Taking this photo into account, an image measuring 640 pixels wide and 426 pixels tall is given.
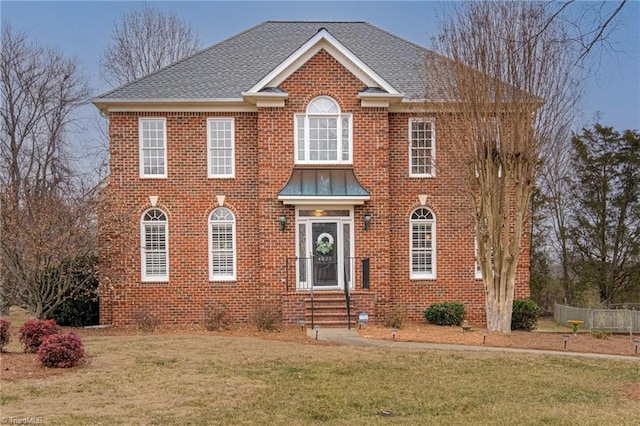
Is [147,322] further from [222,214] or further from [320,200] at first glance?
[320,200]

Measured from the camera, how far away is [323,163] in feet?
57.6

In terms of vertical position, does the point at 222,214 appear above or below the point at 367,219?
above

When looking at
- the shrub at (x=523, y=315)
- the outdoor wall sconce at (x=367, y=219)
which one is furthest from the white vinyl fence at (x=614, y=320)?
the outdoor wall sconce at (x=367, y=219)

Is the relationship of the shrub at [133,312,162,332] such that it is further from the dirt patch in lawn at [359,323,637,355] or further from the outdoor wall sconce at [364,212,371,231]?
the outdoor wall sconce at [364,212,371,231]

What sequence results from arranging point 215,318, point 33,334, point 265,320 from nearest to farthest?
point 33,334 < point 265,320 < point 215,318

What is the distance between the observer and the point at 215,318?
1567cm

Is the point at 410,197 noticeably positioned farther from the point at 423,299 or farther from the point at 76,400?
the point at 76,400

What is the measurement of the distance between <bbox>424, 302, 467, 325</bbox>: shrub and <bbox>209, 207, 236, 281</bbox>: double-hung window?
246 inches

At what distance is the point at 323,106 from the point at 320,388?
34.8 ft

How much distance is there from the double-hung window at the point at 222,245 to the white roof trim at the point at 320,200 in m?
2.06

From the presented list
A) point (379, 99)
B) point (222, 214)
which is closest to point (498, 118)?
point (379, 99)

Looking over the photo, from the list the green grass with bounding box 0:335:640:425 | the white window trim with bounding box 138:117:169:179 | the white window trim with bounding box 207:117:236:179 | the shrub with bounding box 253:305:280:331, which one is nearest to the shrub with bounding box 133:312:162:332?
the shrub with bounding box 253:305:280:331

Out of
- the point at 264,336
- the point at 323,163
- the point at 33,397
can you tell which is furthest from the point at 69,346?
the point at 323,163

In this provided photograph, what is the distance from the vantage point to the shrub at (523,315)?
671 inches
